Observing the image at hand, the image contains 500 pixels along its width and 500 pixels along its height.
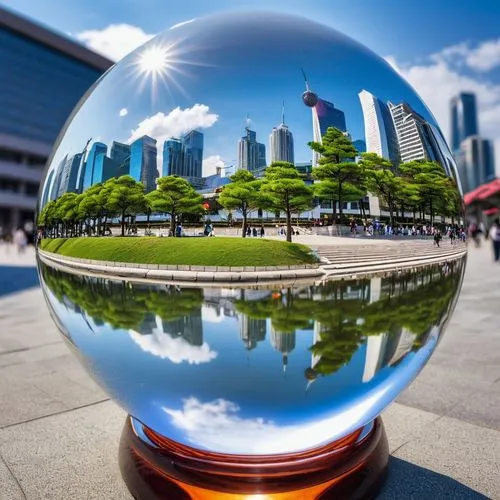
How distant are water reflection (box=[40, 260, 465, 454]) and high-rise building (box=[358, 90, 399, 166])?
1.92 feet

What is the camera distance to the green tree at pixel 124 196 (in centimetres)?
180

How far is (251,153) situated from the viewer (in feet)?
5.51

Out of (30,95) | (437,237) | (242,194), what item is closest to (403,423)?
(437,237)

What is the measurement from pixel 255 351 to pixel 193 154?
2.80 feet

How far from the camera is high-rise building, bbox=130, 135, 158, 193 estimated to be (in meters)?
1.75

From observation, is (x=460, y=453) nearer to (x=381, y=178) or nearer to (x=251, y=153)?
(x=381, y=178)

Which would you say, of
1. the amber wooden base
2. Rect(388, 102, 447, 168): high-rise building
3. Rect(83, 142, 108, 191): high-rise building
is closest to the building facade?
Rect(388, 102, 447, 168): high-rise building

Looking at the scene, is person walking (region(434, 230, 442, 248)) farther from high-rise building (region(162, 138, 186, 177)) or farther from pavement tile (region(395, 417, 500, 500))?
high-rise building (region(162, 138, 186, 177))

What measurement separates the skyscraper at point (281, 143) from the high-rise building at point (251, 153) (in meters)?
0.04

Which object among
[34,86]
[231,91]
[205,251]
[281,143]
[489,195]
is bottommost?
[205,251]

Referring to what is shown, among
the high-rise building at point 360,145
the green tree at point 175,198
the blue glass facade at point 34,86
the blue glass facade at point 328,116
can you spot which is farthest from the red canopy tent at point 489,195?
the blue glass facade at point 34,86

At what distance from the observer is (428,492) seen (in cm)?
214

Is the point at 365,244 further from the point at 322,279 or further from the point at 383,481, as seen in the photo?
the point at 383,481

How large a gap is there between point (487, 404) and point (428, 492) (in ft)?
5.61
